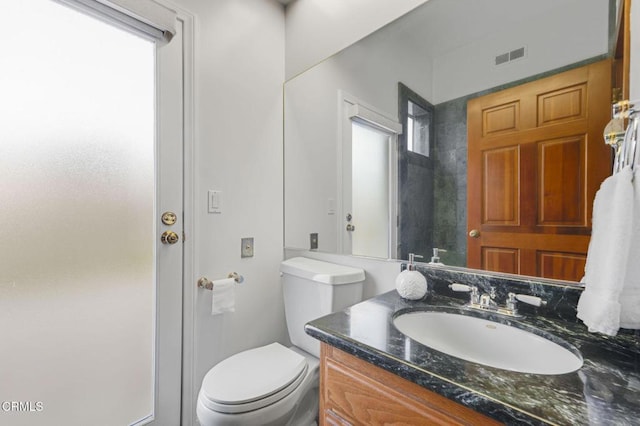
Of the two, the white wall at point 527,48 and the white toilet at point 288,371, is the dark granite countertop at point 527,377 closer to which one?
the white toilet at point 288,371

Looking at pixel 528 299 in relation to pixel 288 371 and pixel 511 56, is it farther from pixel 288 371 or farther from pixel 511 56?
pixel 288 371

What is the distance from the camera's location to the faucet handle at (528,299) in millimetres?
880

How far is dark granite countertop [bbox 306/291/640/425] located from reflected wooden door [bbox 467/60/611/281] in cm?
24

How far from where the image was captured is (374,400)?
684 mm

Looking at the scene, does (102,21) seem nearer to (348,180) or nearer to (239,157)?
(239,157)

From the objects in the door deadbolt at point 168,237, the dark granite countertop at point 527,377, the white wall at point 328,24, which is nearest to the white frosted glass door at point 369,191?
the white wall at point 328,24

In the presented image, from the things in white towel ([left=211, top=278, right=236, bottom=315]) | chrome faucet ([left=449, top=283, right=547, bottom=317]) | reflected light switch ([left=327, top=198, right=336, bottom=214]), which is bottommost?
white towel ([left=211, top=278, right=236, bottom=315])

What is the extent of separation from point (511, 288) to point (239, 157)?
1.41 meters

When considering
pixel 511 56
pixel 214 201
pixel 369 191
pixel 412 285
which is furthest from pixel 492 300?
pixel 214 201

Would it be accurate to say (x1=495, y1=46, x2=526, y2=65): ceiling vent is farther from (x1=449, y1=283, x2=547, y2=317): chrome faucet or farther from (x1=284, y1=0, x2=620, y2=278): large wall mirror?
(x1=449, y1=283, x2=547, y2=317): chrome faucet

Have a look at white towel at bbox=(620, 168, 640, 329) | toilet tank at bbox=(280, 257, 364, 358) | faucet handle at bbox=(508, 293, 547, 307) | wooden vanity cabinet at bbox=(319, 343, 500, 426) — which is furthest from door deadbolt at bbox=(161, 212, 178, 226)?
white towel at bbox=(620, 168, 640, 329)

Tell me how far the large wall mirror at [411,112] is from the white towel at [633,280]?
0.29 meters

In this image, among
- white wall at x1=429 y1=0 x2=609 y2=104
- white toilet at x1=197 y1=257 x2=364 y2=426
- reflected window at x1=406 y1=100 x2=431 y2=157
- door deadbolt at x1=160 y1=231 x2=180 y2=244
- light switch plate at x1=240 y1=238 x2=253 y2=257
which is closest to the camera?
white wall at x1=429 y1=0 x2=609 y2=104

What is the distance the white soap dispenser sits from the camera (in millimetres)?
1059
